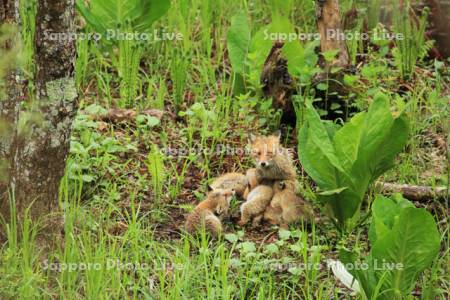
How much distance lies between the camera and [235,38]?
792 centimetres

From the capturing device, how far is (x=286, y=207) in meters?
6.32

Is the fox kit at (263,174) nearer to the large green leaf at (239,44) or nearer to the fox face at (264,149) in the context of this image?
the fox face at (264,149)

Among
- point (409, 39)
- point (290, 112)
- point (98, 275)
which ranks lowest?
point (98, 275)

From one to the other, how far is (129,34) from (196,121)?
1.01m

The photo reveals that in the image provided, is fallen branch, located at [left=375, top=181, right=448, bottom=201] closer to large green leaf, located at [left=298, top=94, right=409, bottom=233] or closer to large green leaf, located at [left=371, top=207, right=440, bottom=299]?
large green leaf, located at [left=298, top=94, right=409, bottom=233]

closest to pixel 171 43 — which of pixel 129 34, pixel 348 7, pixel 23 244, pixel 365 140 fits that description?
pixel 129 34

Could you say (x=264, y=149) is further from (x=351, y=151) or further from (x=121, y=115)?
(x=121, y=115)

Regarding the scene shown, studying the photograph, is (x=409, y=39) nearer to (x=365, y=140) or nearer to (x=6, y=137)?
(x=365, y=140)

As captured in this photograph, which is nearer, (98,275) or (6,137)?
(98,275)

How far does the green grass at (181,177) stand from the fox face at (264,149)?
0.39 m

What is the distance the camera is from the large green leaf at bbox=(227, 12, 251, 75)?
790 centimetres

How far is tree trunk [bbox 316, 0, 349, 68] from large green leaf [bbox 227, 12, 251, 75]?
0.63 meters

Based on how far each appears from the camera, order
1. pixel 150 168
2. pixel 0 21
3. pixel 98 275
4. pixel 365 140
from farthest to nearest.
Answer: pixel 150 168 → pixel 365 140 → pixel 0 21 → pixel 98 275

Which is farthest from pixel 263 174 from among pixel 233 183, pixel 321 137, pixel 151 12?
pixel 151 12
